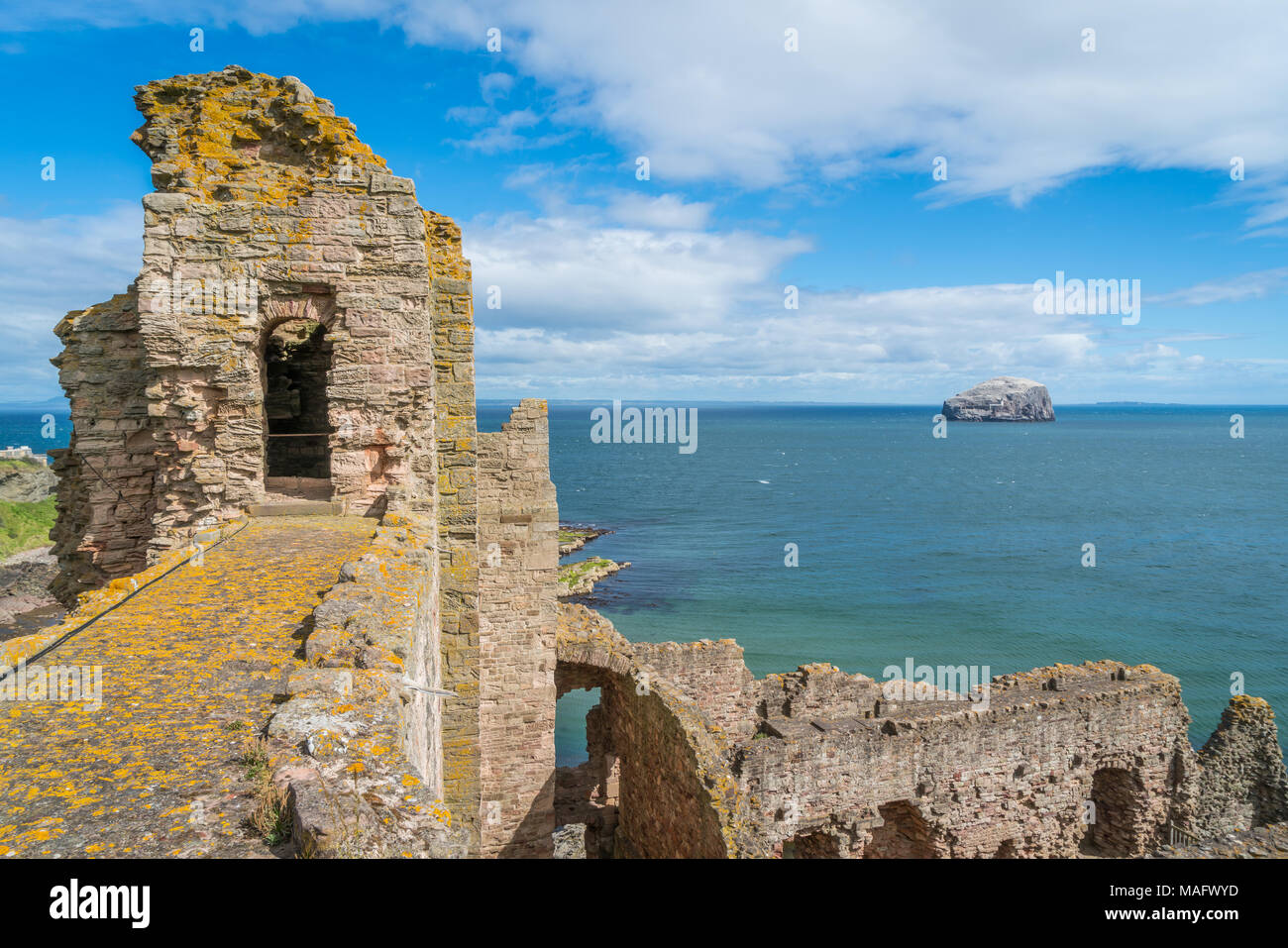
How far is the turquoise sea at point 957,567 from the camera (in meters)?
40.4

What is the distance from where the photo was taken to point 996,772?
55.7 feet

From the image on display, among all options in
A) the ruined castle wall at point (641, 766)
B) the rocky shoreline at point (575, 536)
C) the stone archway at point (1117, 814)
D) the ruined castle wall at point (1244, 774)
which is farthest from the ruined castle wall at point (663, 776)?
the rocky shoreline at point (575, 536)

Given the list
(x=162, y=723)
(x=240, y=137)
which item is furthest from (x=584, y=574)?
(x=162, y=723)

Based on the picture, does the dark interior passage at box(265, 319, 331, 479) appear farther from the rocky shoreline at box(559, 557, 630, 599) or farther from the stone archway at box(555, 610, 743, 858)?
the rocky shoreline at box(559, 557, 630, 599)

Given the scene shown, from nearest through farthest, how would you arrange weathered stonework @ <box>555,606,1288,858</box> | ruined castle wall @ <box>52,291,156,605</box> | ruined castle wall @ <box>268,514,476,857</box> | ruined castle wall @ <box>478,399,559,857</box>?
ruined castle wall @ <box>268,514,476,857</box> < ruined castle wall @ <box>52,291,156,605</box> < ruined castle wall @ <box>478,399,559,857</box> < weathered stonework @ <box>555,606,1288,858</box>

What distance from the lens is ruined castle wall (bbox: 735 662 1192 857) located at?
15445 millimetres

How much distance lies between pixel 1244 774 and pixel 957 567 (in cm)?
4078

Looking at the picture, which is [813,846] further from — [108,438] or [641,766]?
[108,438]

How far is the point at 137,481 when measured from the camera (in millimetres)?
10203

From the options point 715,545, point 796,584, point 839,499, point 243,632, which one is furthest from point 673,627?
point 839,499

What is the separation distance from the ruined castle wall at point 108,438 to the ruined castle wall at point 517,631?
4892 mm

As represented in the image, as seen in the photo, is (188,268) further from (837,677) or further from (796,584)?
(796,584)

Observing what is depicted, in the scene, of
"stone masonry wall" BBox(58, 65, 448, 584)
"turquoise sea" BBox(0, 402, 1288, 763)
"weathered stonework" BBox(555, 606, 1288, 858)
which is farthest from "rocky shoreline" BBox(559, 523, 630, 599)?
"stone masonry wall" BBox(58, 65, 448, 584)

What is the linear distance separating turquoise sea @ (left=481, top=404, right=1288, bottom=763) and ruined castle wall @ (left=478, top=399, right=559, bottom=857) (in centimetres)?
1516
